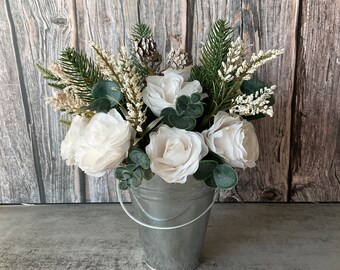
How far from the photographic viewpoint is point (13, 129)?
1.03m

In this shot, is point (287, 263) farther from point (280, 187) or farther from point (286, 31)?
point (286, 31)

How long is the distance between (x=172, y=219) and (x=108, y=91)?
266 millimetres

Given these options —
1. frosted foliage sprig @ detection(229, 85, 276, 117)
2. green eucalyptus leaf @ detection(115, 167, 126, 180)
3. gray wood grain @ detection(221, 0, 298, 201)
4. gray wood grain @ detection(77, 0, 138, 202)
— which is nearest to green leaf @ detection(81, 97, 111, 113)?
green eucalyptus leaf @ detection(115, 167, 126, 180)

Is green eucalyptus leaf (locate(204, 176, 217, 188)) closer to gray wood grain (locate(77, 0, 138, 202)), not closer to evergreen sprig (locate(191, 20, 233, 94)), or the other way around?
evergreen sprig (locate(191, 20, 233, 94))

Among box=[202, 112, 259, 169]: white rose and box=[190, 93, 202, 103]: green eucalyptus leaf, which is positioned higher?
box=[190, 93, 202, 103]: green eucalyptus leaf

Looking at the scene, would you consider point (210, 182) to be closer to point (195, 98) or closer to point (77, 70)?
point (195, 98)

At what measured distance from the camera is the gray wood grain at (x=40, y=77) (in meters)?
0.95

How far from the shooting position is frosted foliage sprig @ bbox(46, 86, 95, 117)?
0.70 m

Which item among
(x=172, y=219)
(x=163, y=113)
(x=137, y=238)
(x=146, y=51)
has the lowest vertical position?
(x=137, y=238)

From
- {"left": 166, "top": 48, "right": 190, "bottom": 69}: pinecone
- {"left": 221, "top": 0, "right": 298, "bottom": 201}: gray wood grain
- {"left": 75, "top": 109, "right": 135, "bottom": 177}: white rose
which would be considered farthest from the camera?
{"left": 221, "top": 0, "right": 298, "bottom": 201}: gray wood grain

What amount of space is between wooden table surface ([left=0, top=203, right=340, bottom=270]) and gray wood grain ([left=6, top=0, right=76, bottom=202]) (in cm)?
8

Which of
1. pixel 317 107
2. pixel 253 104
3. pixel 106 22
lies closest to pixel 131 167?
pixel 253 104

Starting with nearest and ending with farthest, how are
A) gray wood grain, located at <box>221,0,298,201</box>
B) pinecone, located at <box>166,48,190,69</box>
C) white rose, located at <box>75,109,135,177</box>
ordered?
white rose, located at <box>75,109,135,177</box>
pinecone, located at <box>166,48,190,69</box>
gray wood grain, located at <box>221,0,298,201</box>

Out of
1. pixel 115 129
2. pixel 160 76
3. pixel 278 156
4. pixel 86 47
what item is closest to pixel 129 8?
pixel 86 47
